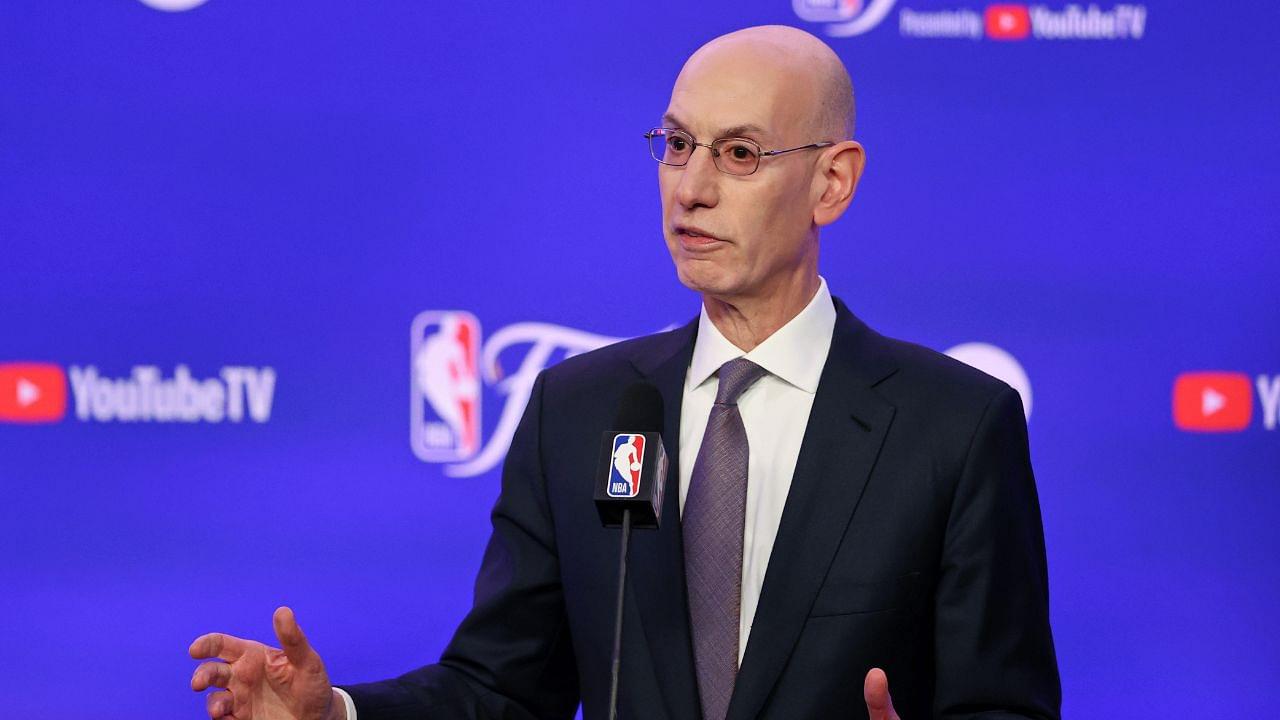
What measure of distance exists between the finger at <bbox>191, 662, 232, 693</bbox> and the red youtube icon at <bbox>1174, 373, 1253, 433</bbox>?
2.16 m

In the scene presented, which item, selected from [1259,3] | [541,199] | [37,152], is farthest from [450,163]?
[1259,3]

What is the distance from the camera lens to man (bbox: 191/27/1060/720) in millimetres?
1715

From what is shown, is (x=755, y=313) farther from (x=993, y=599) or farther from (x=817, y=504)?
(x=993, y=599)

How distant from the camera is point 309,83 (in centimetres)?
304

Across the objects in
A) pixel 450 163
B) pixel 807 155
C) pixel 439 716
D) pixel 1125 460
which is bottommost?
pixel 439 716

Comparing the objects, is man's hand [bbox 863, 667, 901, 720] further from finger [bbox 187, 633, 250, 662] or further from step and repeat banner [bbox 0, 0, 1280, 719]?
step and repeat banner [bbox 0, 0, 1280, 719]

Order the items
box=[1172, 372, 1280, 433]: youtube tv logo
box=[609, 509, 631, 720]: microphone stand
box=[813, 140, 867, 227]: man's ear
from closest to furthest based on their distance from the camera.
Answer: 1. box=[609, 509, 631, 720]: microphone stand
2. box=[813, 140, 867, 227]: man's ear
3. box=[1172, 372, 1280, 433]: youtube tv logo

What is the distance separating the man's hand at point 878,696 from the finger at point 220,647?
2.26 feet

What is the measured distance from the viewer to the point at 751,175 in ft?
5.99

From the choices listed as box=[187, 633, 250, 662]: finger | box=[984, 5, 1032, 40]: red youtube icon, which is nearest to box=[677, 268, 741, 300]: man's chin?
box=[187, 633, 250, 662]: finger

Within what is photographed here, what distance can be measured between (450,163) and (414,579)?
3.03 feet

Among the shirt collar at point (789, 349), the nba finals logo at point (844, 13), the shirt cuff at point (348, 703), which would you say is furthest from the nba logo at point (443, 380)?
the shirt cuff at point (348, 703)

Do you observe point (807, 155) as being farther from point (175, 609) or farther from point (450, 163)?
point (175, 609)

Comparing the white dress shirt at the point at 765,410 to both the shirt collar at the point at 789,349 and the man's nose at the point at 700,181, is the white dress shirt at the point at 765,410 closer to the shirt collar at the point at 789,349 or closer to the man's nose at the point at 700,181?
the shirt collar at the point at 789,349
